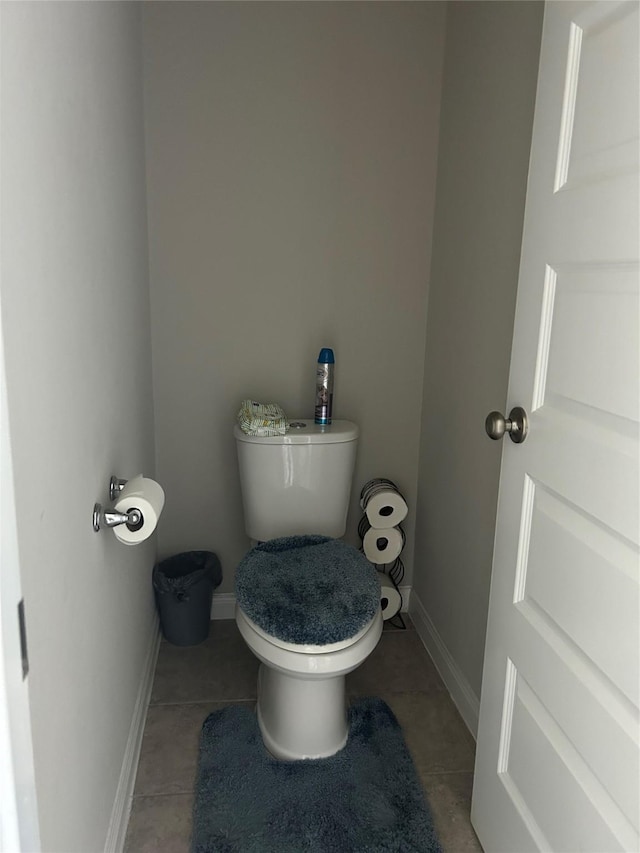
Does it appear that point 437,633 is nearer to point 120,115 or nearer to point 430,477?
point 430,477

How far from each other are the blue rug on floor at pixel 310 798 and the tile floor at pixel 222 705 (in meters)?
0.04

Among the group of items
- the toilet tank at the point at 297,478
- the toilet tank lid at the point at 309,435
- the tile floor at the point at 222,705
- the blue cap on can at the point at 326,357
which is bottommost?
the tile floor at the point at 222,705

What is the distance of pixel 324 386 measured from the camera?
207cm

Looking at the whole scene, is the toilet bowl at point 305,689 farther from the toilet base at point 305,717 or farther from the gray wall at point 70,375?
the gray wall at point 70,375

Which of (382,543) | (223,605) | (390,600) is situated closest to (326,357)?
(382,543)

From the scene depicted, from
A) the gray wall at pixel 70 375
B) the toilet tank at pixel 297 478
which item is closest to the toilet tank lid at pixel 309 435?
the toilet tank at pixel 297 478

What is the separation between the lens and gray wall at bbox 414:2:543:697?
5.22ft

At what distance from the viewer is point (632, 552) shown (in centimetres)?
92

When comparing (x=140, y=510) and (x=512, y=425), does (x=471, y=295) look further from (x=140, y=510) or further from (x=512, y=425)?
(x=140, y=510)

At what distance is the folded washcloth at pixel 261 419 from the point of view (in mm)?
1962

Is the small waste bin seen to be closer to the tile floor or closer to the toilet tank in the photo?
the tile floor

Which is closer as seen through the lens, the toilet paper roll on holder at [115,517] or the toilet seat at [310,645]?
the toilet paper roll on holder at [115,517]

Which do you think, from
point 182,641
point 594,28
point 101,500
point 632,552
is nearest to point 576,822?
point 632,552

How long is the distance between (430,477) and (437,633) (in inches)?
20.1
